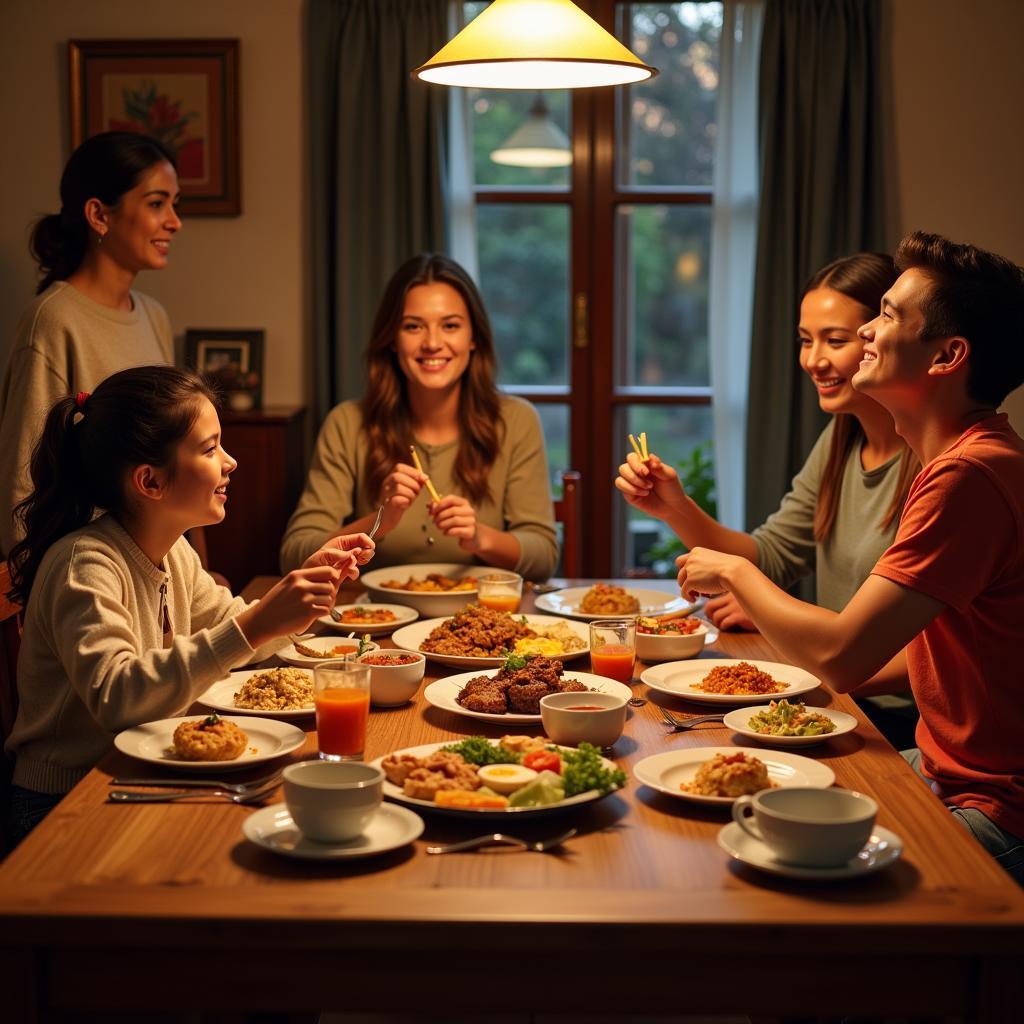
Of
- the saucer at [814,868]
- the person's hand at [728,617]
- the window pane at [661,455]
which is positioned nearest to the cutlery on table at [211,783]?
the saucer at [814,868]

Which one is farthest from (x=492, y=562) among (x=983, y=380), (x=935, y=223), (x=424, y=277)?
(x=935, y=223)

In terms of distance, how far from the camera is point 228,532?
4098 millimetres

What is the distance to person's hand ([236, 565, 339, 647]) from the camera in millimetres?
1728

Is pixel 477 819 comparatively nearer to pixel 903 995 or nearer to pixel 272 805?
pixel 272 805

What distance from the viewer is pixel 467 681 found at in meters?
1.97

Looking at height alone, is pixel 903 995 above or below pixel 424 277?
below

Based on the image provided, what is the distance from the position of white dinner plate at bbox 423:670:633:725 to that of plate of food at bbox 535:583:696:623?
0.45 metres

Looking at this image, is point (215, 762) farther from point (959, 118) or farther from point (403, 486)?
point (959, 118)

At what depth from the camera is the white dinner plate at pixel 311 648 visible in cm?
210

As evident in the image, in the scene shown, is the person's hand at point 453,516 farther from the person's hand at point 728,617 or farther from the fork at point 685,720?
the fork at point 685,720

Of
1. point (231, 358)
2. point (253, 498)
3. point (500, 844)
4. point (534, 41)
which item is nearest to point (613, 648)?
point (500, 844)

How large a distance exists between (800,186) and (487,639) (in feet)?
8.85

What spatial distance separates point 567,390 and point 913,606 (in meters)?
2.99

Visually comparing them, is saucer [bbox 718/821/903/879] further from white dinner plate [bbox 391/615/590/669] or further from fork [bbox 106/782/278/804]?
white dinner plate [bbox 391/615/590/669]
